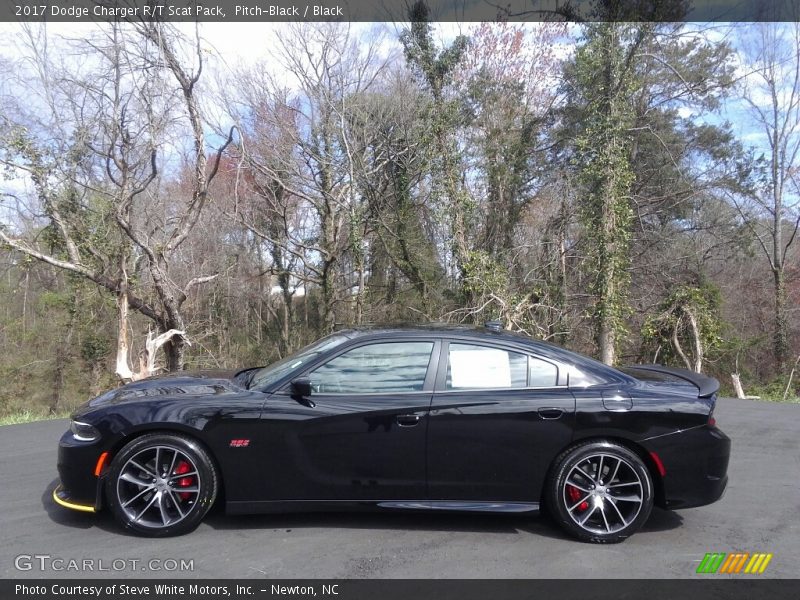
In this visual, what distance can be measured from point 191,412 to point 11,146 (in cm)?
1372

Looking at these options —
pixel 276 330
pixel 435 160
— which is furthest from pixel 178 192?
pixel 276 330

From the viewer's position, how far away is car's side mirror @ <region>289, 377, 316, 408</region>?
3.70m

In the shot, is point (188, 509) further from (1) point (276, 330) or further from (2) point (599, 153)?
(1) point (276, 330)

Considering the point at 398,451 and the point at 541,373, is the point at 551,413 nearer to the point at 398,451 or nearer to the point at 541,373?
the point at 541,373

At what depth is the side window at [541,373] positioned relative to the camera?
390 centimetres

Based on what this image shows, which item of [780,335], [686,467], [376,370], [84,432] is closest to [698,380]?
[686,467]

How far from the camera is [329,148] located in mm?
19531

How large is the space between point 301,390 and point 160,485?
1059 mm

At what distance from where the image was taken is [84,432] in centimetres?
373

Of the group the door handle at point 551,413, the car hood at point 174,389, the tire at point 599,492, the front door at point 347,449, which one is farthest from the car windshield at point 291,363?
the tire at point 599,492

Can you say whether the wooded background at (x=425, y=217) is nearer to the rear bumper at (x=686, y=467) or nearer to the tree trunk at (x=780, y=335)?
the tree trunk at (x=780, y=335)
